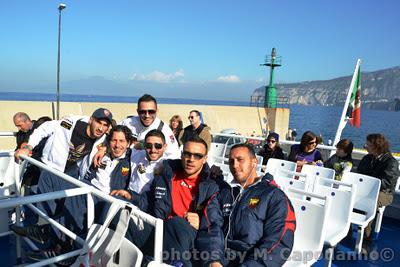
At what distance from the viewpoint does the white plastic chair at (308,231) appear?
2.56 meters

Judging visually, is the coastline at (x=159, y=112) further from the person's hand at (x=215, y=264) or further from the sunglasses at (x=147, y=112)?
the person's hand at (x=215, y=264)

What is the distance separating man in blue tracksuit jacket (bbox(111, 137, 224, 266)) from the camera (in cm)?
230

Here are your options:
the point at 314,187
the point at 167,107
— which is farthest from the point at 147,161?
the point at 167,107

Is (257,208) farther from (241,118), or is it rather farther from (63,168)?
(241,118)

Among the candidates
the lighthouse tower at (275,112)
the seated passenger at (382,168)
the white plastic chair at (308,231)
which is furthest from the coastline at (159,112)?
the seated passenger at (382,168)

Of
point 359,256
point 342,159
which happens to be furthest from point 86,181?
point 342,159

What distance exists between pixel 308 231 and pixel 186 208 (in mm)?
998

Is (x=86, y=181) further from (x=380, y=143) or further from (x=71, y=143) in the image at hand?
(x=380, y=143)

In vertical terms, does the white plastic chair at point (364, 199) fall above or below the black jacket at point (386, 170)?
below

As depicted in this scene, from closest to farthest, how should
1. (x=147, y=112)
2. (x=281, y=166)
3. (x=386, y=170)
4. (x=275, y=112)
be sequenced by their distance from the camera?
(x=147, y=112), (x=386, y=170), (x=281, y=166), (x=275, y=112)

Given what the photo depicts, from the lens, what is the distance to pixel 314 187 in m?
3.64

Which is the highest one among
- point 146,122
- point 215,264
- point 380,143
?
point 146,122

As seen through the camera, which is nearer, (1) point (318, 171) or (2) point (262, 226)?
(2) point (262, 226)

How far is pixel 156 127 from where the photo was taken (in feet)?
12.6
